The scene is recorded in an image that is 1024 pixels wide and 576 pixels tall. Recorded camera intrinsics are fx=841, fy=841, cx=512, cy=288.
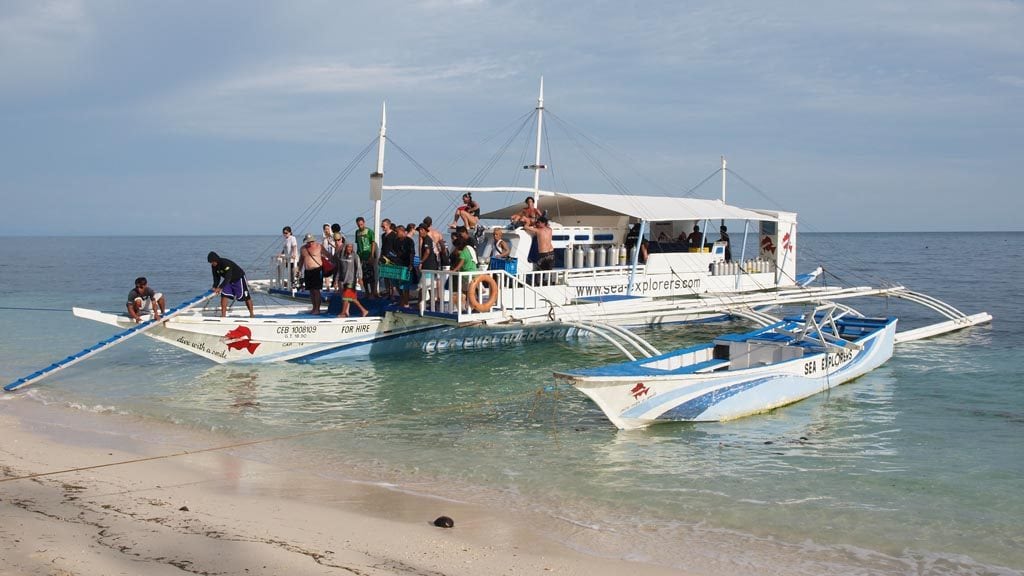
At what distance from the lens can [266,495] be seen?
8734mm

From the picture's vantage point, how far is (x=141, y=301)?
1605cm

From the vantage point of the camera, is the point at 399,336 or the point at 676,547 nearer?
the point at 676,547

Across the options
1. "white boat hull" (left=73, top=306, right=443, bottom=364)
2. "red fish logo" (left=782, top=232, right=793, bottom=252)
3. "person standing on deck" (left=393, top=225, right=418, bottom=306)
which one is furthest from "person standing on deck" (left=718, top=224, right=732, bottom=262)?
"person standing on deck" (left=393, top=225, right=418, bottom=306)

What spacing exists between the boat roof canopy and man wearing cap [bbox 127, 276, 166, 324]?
305 inches

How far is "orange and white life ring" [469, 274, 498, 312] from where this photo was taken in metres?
14.7

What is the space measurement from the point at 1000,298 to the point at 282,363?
3273cm

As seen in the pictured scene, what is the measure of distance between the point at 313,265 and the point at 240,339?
6.62 ft

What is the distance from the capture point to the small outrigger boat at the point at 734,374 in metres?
11.5

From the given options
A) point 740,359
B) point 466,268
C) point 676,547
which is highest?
point 466,268

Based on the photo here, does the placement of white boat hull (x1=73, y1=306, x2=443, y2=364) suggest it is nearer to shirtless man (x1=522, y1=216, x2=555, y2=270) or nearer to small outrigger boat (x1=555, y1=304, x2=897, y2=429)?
shirtless man (x1=522, y1=216, x2=555, y2=270)

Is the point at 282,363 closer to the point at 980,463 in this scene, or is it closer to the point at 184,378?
the point at 184,378

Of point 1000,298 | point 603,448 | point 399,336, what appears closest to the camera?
point 603,448

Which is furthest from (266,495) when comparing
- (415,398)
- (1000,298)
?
(1000,298)

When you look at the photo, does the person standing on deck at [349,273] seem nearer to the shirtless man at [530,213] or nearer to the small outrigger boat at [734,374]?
the shirtless man at [530,213]
